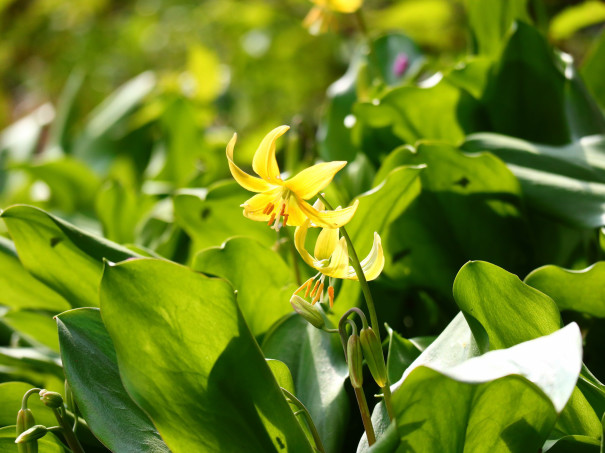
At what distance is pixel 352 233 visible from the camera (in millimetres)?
904

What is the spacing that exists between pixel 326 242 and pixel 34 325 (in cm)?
62

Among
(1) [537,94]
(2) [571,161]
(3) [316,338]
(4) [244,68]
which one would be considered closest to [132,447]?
(3) [316,338]

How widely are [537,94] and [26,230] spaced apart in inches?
35.5

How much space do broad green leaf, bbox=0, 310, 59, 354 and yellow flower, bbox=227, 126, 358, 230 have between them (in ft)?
1.80

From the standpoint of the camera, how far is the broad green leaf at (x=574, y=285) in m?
0.78

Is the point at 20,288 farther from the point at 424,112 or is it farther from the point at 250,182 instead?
the point at 424,112

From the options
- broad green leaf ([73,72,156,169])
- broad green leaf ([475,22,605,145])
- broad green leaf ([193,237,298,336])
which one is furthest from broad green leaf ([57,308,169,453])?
broad green leaf ([73,72,156,169])

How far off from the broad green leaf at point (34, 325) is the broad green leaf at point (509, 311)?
2.35ft

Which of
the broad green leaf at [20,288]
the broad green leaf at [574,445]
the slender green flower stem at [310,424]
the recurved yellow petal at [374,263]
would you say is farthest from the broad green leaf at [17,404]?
the broad green leaf at [574,445]

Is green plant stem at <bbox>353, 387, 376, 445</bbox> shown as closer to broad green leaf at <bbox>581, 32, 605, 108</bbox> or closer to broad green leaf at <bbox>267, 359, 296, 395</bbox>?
broad green leaf at <bbox>267, 359, 296, 395</bbox>

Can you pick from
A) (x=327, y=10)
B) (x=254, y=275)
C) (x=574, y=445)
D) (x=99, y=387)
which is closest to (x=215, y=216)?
(x=254, y=275)

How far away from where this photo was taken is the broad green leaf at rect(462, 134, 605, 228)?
0.93m

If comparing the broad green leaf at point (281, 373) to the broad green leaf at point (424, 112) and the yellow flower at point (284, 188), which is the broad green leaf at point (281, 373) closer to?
the yellow flower at point (284, 188)

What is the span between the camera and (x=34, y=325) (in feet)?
3.57
